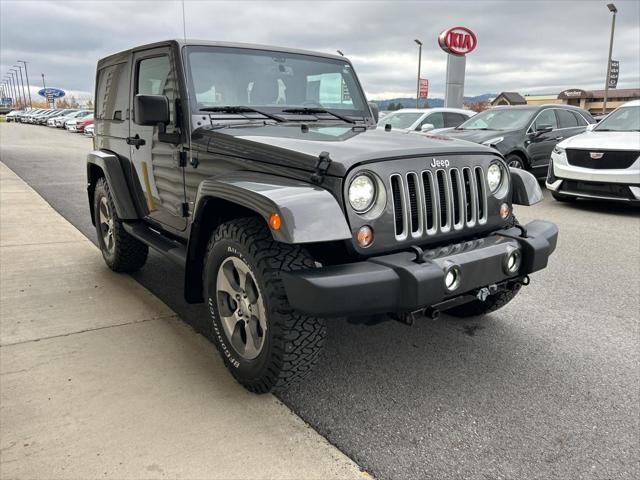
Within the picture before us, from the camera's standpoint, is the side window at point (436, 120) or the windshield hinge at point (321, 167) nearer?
the windshield hinge at point (321, 167)

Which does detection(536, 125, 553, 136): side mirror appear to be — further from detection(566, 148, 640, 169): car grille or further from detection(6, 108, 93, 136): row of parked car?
detection(6, 108, 93, 136): row of parked car

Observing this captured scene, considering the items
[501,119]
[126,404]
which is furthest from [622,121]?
[126,404]

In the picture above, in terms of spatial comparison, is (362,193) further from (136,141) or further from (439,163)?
(136,141)

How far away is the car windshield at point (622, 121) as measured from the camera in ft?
27.6

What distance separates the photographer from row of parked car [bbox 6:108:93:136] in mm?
32656

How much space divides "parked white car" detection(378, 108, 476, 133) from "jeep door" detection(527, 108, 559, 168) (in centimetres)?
221

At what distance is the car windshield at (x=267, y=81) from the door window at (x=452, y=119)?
8837mm

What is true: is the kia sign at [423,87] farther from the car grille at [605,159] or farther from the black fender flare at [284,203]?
the black fender flare at [284,203]

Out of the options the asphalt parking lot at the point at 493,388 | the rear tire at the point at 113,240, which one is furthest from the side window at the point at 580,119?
the rear tire at the point at 113,240

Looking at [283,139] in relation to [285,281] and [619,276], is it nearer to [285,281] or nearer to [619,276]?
[285,281]

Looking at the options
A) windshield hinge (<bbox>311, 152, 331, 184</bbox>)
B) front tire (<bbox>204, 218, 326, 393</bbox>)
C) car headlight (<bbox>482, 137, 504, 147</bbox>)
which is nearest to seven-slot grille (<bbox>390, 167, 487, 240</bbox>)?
windshield hinge (<bbox>311, 152, 331, 184</bbox>)

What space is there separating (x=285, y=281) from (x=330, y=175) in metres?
0.55

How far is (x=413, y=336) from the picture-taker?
11.7 feet

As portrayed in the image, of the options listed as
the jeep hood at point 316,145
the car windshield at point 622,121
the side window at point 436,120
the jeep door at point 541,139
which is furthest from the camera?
the side window at point 436,120
